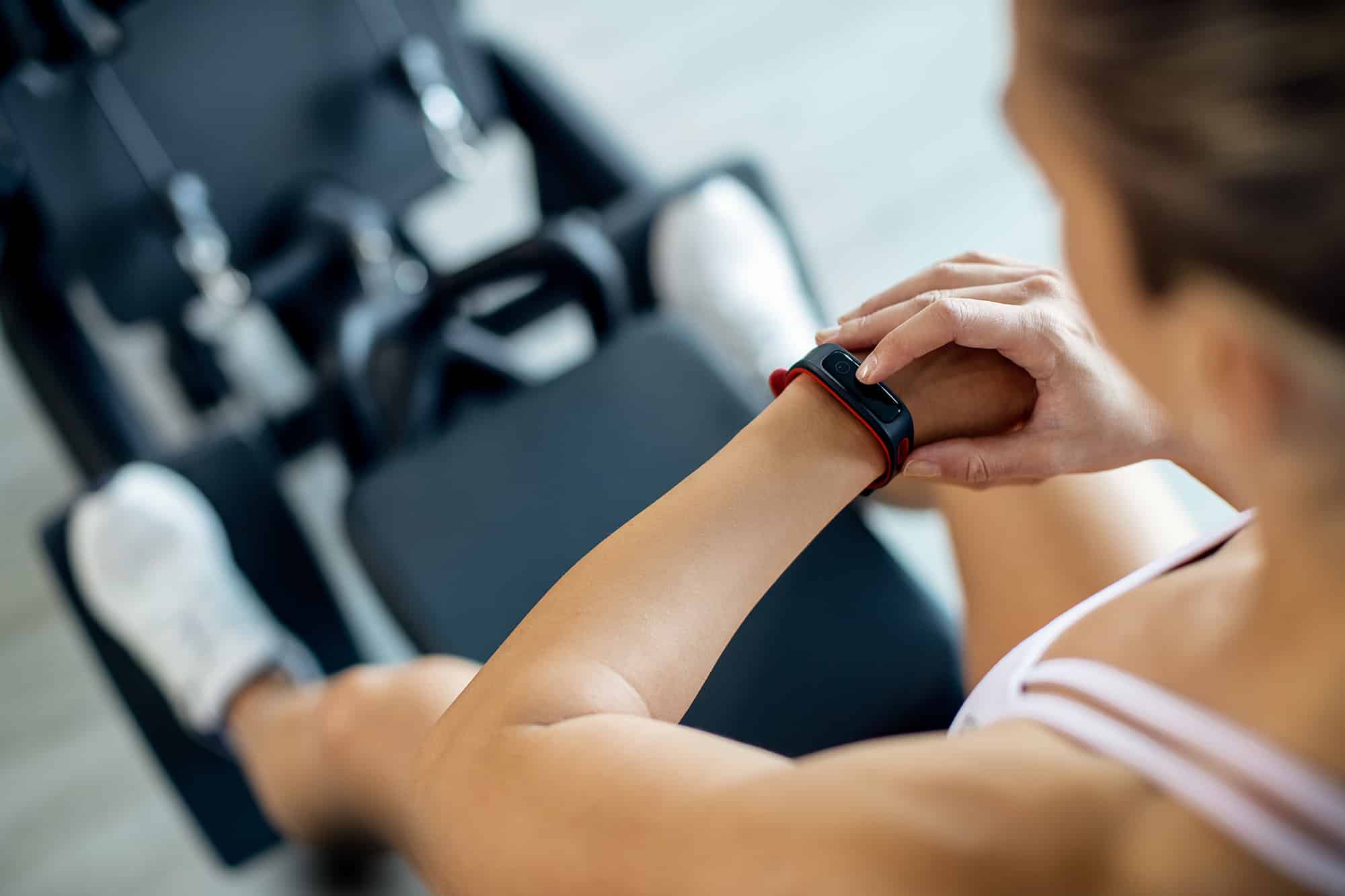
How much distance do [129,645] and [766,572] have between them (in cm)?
81

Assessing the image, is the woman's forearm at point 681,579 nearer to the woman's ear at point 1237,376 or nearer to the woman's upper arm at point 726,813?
the woman's upper arm at point 726,813

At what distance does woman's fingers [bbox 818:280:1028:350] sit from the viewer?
663mm

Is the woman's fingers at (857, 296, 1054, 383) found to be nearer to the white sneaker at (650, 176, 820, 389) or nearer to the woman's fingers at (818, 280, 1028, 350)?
the woman's fingers at (818, 280, 1028, 350)

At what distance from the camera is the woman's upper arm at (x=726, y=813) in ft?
1.41

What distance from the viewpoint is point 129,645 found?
3.74ft

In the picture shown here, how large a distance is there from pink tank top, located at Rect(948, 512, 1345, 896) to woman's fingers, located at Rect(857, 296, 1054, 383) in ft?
0.59

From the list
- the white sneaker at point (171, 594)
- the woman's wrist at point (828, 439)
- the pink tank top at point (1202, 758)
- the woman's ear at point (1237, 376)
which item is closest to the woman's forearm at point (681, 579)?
the woman's wrist at point (828, 439)

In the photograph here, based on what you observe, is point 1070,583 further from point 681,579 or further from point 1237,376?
point 1237,376

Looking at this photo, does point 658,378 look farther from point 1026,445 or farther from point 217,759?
point 217,759

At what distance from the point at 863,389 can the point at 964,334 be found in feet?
0.22

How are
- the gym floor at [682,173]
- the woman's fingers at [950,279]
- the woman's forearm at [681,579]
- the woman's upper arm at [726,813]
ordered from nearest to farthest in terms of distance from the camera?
1. the woman's upper arm at [726,813]
2. the woman's forearm at [681,579]
3. the woman's fingers at [950,279]
4. the gym floor at [682,173]


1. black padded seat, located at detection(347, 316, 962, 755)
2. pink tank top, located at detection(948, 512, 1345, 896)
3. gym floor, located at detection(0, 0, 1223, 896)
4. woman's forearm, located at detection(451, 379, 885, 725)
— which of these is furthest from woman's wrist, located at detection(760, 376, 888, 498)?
gym floor, located at detection(0, 0, 1223, 896)

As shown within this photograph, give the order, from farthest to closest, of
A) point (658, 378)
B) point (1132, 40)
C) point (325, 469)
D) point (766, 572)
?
point (325, 469)
point (658, 378)
point (766, 572)
point (1132, 40)

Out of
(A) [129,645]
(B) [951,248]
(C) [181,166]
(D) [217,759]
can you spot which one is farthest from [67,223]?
(B) [951,248]
